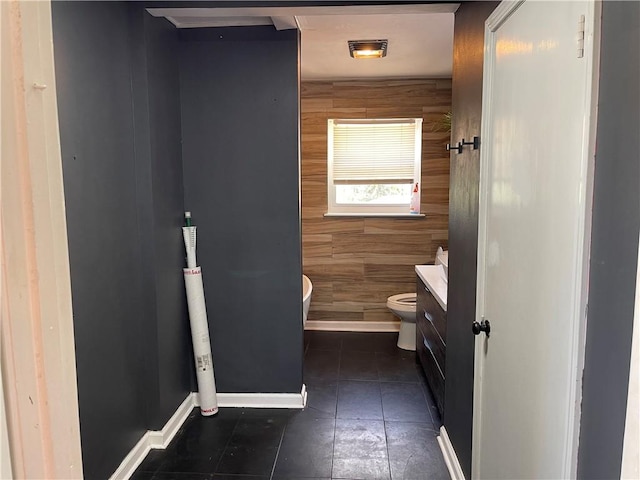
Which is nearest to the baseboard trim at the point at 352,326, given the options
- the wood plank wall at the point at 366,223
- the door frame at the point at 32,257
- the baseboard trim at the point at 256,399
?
the wood plank wall at the point at 366,223

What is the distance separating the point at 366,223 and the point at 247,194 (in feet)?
5.87

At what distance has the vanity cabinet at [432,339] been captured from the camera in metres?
2.82

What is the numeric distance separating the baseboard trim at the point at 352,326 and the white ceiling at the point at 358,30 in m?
2.28

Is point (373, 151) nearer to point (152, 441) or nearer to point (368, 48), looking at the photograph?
point (368, 48)

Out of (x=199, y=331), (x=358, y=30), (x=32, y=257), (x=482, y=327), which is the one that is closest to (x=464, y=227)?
(x=482, y=327)

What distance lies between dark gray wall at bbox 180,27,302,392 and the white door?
1.38 meters

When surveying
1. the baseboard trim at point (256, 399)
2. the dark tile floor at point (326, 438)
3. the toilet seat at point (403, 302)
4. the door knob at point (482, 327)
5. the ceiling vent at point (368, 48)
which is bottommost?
the dark tile floor at point (326, 438)

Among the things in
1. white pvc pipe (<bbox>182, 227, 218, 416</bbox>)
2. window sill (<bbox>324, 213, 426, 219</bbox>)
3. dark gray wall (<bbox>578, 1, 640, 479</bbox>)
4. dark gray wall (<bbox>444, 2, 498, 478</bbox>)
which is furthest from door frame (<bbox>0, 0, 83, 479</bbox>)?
window sill (<bbox>324, 213, 426, 219</bbox>)

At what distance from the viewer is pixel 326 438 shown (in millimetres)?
2674

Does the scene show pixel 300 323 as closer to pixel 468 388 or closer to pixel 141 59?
pixel 468 388

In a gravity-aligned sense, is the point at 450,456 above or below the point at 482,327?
below

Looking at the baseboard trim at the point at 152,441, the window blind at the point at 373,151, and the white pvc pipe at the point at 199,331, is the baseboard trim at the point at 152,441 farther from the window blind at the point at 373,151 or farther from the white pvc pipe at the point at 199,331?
the window blind at the point at 373,151

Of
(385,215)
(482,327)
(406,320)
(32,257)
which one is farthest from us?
(385,215)

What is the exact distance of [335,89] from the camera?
437 cm
